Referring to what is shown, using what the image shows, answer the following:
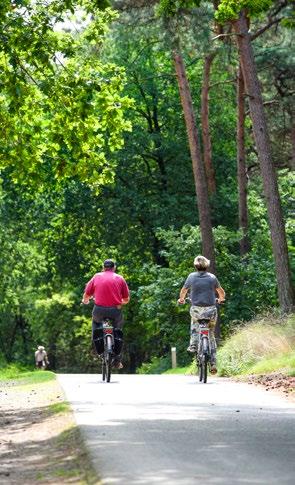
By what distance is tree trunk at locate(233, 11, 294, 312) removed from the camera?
27.9m

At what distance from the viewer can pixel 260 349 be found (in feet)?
74.9

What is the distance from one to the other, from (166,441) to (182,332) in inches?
1073

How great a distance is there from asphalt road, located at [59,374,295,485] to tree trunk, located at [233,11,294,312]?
1192cm

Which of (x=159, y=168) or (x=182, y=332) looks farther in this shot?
(x=159, y=168)

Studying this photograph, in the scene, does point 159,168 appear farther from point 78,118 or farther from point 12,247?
point 78,118

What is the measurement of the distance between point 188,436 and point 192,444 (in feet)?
2.00

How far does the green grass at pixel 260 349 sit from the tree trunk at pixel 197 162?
37.0ft

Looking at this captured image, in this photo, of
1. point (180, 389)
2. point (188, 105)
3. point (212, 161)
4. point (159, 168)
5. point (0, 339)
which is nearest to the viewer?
point (180, 389)

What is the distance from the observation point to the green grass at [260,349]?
2142 centimetres

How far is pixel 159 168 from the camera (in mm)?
50219

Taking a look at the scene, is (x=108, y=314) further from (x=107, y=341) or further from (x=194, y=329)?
(x=194, y=329)

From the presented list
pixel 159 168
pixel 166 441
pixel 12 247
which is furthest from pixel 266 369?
pixel 12 247

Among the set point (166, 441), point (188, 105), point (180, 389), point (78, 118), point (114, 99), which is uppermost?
point (188, 105)

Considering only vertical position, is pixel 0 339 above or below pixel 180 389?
above
